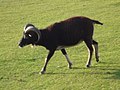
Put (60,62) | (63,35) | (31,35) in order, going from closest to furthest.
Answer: (31,35) → (63,35) → (60,62)

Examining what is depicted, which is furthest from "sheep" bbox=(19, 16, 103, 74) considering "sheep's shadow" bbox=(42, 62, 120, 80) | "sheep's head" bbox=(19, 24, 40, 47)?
"sheep's shadow" bbox=(42, 62, 120, 80)

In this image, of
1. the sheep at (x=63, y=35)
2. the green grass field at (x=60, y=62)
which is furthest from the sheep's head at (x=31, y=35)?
the green grass field at (x=60, y=62)

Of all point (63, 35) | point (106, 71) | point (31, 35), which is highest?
point (31, 35)

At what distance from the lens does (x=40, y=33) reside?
9969 mm

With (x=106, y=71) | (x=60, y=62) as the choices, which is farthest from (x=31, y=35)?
(x=106, y=71)

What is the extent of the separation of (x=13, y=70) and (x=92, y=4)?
11974 mm

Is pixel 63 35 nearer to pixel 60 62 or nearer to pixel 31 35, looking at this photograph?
pixel 31 35

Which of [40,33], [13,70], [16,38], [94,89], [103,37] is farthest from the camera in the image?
[16,38]

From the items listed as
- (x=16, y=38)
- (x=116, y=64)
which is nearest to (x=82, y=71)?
(x=116, y=64)

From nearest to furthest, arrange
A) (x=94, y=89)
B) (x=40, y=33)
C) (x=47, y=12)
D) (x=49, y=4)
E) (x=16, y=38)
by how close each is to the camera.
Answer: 1. (x=94, y=89)
2. (x=40, y=33)
3. (x=16, y=38)
4. (x=47, y=12)
5. (x=49, y=4)

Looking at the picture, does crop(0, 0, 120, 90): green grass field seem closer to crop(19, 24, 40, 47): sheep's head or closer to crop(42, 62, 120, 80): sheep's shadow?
crop(42, 62, 120, 80): sheep's shadow

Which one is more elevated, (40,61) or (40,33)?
(40,33)

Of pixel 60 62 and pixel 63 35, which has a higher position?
pixel 63 35

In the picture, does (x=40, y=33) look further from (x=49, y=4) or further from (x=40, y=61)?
(x=49, y=4)
